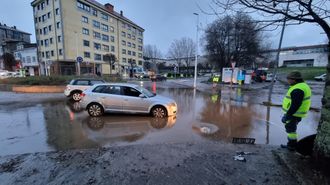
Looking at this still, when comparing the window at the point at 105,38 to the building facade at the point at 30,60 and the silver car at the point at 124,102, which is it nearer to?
the building facade at the point at 30,60

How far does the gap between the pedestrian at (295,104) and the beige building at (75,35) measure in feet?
113

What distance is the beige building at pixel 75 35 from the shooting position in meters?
37.2

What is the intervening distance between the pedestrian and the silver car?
4544 millimetres

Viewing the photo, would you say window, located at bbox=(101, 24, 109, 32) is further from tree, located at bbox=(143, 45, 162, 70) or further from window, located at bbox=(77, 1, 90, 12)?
tree, located at bbox=(143, 45, 162, 70)

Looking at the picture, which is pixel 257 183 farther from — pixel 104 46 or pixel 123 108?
pixel 104 46

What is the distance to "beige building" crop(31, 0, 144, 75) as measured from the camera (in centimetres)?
3725

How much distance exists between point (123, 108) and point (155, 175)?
16.3 ft

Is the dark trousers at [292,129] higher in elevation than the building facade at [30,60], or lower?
lower

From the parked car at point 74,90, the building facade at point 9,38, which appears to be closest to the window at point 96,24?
the building facade at point 9,38

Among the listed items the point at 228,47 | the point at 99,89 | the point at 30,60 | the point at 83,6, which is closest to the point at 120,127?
the point at 99,89

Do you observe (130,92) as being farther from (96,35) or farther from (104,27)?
(104,27)

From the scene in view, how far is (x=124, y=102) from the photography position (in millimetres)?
7730

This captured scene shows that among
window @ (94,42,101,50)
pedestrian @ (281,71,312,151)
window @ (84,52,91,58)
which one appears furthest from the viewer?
window @ (94,42,101,50)

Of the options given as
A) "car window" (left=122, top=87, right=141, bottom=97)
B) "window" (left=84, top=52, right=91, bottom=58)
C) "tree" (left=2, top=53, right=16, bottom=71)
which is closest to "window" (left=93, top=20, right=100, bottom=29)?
"window" (left=84, top=52, right=91, bottom=58)
